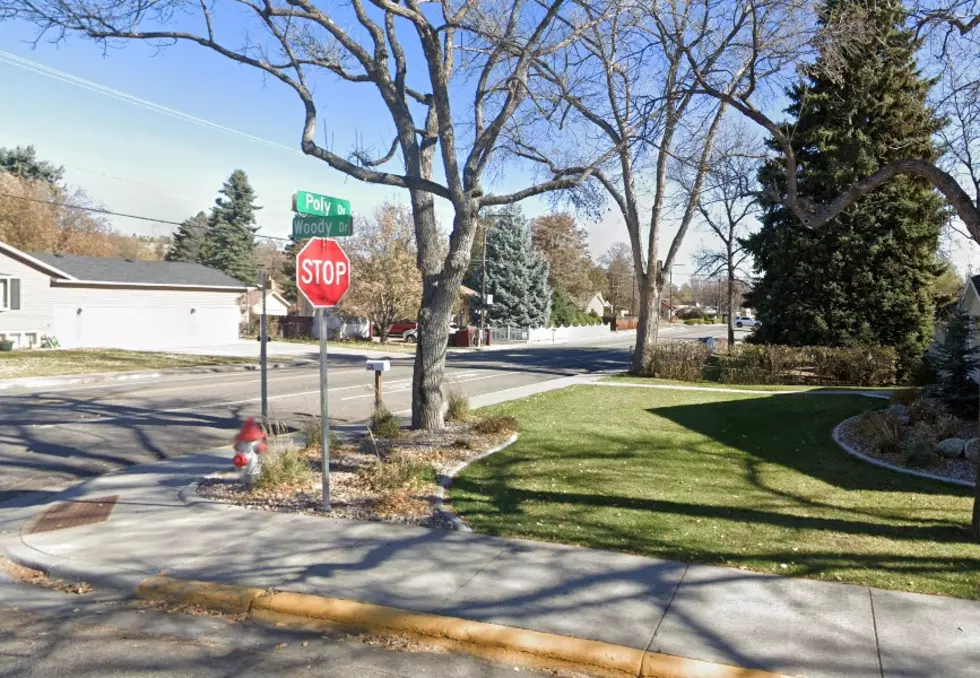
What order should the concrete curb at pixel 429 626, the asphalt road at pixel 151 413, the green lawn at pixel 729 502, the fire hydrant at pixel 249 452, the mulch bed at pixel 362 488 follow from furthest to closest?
the asphalt road at pixel 151 413, the fire hydrant at pixel 249 452, the mulch bed at pixel 362 488, the green lawn at pixel 729 502, the concrete curb at pixel 429 626

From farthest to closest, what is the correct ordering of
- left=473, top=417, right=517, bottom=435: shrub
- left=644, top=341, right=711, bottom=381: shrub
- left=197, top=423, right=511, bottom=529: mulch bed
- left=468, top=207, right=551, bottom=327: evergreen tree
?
left=468, top=207, right=551, bottom=327: evergreen tree < left=644, top=341, right=711, bottom=381: shrub < left=473, top=417, right=517, bottom=435: shrub < left=197, top=423, right=511, bottom=529: mulch bed

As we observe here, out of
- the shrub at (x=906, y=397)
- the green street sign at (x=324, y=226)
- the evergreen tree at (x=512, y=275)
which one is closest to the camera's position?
the green street sign at (x=324, y=226)

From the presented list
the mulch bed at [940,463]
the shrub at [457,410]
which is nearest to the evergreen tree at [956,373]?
the mulch bed at [940,463]

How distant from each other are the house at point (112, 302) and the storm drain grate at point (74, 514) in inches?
1050

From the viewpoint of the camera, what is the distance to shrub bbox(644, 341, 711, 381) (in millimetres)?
23859

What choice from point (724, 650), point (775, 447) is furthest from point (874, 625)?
point (775, 447)

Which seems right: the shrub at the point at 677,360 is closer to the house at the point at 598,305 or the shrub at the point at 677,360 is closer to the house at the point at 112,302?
the house at the point at 112,302

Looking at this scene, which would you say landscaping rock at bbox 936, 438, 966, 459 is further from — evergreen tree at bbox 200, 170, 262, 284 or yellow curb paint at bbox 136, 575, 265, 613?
evergreen tree at bbox 200, 170, 262, 284

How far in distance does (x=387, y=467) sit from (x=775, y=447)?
676 centimetres

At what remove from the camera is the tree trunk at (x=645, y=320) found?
24953mm

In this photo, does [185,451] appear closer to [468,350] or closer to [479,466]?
[479,466]

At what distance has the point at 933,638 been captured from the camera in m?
4.38

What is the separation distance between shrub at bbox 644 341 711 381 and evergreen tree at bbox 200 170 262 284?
151ft

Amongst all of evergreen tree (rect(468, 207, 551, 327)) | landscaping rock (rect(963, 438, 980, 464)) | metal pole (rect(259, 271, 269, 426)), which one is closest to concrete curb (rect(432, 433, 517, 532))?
metal pole (rect(259, 271, 269, 426))
